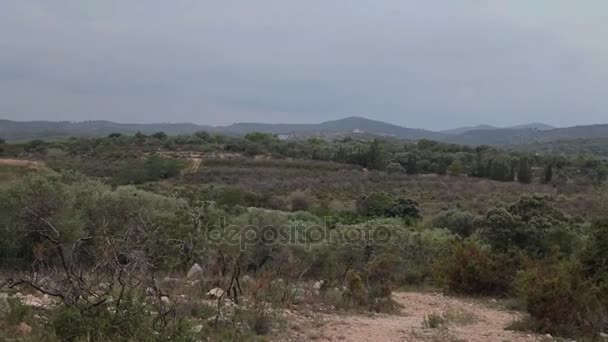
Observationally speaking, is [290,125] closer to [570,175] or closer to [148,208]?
[570,175]

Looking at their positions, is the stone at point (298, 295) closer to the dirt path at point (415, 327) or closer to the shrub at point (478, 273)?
the dirt path at point (415, 327)

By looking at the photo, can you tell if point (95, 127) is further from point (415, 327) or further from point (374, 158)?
point (415, 327)

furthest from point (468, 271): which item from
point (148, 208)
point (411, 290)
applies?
point (148, 208)

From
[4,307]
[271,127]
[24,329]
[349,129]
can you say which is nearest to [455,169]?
[4,307]

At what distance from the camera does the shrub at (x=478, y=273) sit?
10.9 metres

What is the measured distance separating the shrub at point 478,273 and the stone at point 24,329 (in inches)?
320

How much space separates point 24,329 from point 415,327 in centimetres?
456

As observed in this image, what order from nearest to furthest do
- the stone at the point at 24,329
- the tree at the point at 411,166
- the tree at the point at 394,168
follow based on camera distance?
the stone at the point at 24,329 → the tree at the point at 394,168 → the tree at the point at 411,166

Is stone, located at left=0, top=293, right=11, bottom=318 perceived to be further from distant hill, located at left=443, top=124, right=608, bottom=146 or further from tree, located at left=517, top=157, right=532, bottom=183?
distant hill, located at left=443, top=124, right=608, bottom=146

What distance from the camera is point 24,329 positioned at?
4945mm

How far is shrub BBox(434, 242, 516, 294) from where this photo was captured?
10.9 metres

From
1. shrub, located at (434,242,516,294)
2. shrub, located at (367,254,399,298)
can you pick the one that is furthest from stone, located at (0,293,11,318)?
shrub, located at (434,242,516,294)

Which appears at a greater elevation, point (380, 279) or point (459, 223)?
point (380, 279)

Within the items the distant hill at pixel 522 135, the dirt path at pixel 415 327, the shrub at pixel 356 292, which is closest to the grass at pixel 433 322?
the dirt path at pixel 415 327
